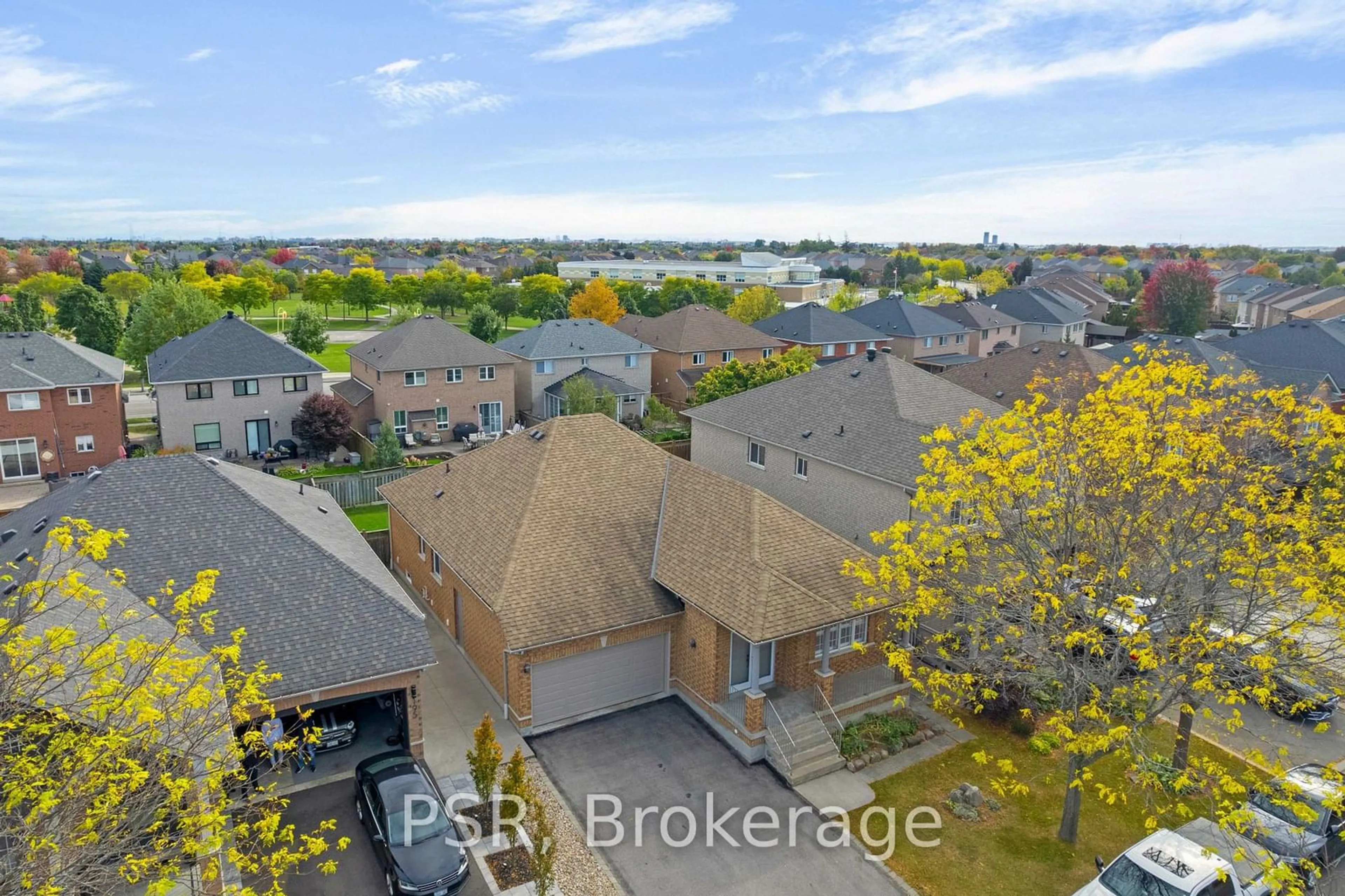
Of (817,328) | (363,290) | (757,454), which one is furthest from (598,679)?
(363,290)

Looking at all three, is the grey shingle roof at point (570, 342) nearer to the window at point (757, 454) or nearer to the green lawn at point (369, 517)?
the green lawn at point (369, 517)

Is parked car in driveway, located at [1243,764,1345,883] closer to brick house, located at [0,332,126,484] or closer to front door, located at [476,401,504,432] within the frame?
front door, located at [476,401,504,432]

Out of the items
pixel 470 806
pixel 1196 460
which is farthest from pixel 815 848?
pixel 1196 460

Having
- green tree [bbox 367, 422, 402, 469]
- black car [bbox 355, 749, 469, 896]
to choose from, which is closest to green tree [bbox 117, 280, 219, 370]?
green tree [bbox 367, 422, 402, 469]

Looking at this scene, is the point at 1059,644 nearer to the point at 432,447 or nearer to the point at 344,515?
the point at 344,515

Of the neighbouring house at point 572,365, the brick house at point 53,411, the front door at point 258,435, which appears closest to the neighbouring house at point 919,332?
the neighbouring house at point 572,365
